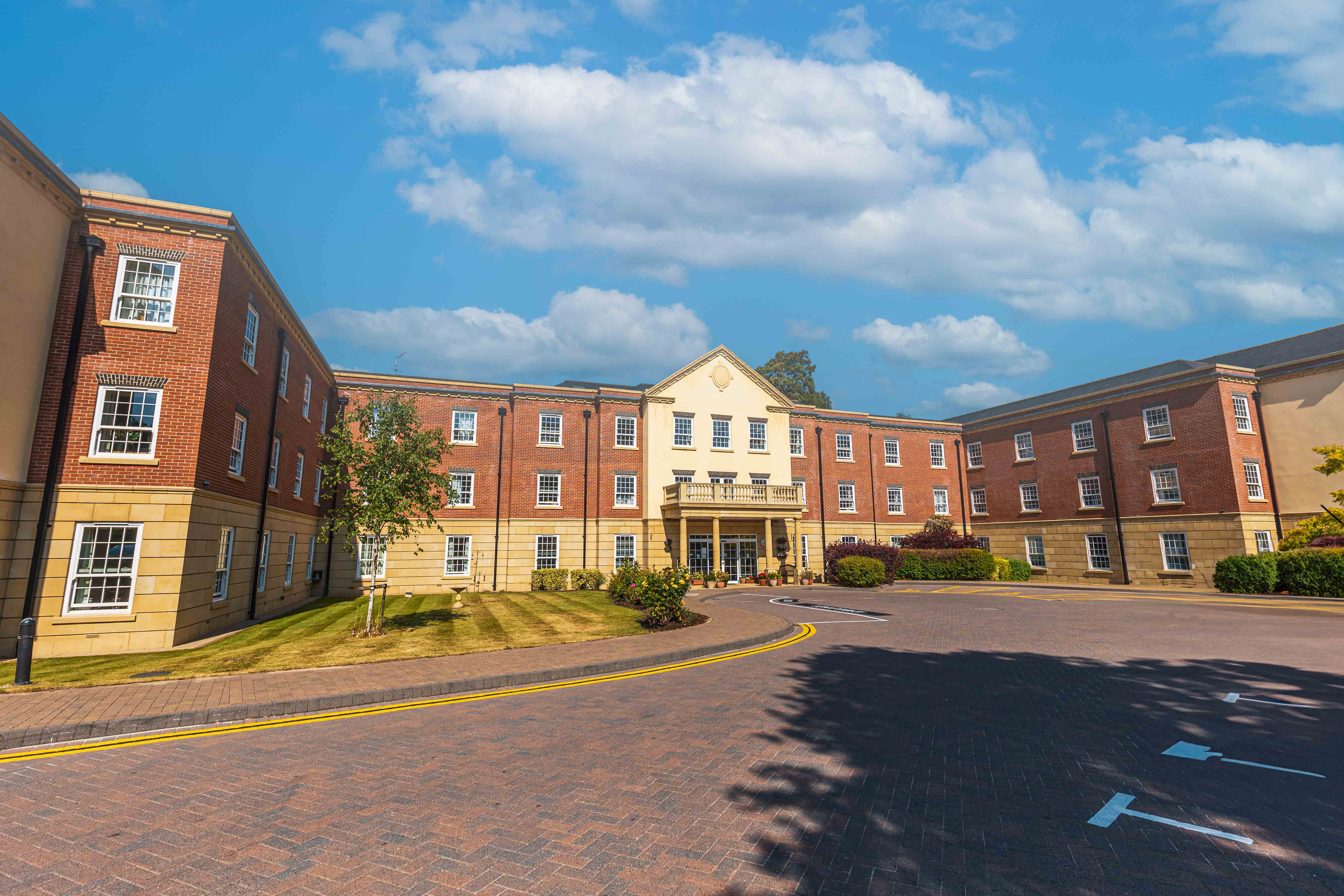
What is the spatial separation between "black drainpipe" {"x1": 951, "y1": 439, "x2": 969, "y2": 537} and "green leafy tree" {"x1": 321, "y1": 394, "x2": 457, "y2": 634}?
3687cm

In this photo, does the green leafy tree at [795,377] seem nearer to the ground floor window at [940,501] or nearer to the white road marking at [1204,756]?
the ground floor window at [940,501]

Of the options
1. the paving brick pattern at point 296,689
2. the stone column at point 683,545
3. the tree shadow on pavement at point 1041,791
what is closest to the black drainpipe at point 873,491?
the stone column at point 683,545

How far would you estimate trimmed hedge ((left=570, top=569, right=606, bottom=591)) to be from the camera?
31.1 metres

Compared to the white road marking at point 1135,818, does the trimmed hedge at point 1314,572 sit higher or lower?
higher

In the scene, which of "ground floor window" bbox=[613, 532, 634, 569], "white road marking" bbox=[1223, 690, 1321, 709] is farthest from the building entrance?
"white road marking" bbox=[1223, 690, 1321, 709]

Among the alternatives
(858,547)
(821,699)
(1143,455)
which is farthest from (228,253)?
(1143,455)

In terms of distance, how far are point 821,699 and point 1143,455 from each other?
33.5 meters

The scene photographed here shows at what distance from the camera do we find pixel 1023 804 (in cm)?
525

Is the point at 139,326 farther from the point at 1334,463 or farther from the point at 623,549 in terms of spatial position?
the point at 1334,463

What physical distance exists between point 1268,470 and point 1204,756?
3378cm

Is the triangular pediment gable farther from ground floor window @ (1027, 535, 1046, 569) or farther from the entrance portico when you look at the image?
ground floor window @ (1027, 535, 1046, 569)

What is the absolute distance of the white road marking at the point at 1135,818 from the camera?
464 centimetres

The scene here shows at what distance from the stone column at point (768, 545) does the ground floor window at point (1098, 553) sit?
58.7ft

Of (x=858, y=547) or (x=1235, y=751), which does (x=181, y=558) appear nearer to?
(x=1235, y=751)
